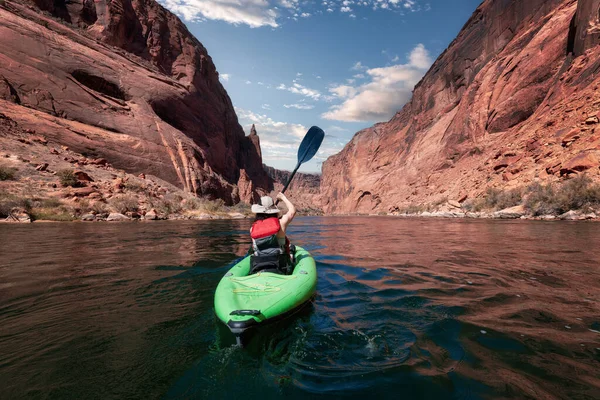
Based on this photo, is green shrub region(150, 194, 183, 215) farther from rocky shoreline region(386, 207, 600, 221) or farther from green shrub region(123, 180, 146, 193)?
rocky shoreline region(386, 207, 600, 221)

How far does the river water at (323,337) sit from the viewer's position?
192 cm

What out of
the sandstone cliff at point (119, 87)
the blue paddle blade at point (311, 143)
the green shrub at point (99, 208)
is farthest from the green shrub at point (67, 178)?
the blue paddle blade at point (311, 143)

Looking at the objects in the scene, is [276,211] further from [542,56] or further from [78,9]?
[78,9]

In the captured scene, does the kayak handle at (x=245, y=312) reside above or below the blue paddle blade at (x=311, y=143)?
below

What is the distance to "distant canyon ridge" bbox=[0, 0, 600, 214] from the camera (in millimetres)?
22297

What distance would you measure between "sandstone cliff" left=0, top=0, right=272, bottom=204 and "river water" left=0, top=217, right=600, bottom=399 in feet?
83.1

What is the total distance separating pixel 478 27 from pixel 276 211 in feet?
169

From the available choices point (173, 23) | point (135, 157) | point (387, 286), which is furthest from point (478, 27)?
point (387, 286)

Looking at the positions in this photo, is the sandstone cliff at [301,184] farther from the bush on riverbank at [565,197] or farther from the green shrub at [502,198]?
the bush on riverbank at [565,197]

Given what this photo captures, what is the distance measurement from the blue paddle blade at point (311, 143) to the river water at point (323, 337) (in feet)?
12.9

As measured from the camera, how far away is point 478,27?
41656 millimetres

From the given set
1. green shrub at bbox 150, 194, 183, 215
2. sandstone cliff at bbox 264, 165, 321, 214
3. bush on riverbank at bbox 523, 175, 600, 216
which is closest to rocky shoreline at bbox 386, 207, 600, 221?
bush on riverbank at bbox 523, 175, 600, 216

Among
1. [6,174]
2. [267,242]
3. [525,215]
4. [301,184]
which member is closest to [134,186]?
[6,174]

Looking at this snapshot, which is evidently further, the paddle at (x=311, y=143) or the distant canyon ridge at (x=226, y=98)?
the distant canyon ridge at (x=226, y=98)
